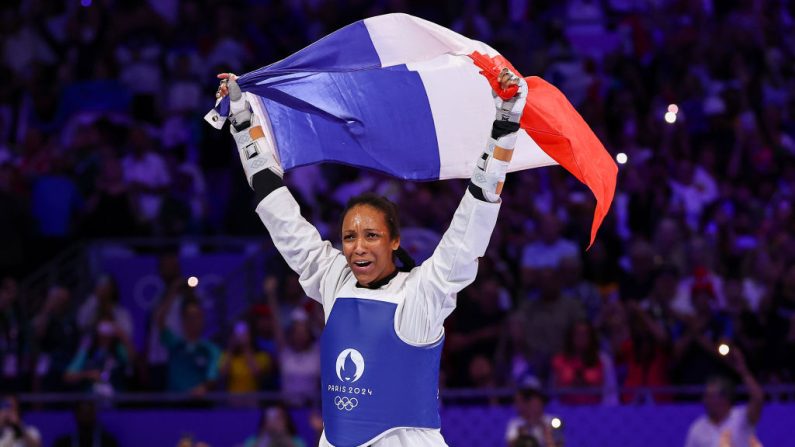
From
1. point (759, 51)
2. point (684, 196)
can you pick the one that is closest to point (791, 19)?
point (759, 51)

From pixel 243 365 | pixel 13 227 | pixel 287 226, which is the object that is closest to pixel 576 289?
pixel 243 365

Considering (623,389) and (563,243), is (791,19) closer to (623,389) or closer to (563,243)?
(563,243)

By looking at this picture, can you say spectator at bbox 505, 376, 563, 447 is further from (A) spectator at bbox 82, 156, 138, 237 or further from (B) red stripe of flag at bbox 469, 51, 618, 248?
(A) spectator at bbox 82, 156, 138, 237

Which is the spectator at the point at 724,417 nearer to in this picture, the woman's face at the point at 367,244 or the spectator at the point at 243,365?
the spectator at the point at 243,365

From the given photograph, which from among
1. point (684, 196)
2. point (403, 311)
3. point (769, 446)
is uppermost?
point (403, 311)

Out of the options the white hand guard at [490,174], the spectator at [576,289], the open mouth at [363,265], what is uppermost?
the white hand guard at [490,174]

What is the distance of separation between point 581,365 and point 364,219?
544cm

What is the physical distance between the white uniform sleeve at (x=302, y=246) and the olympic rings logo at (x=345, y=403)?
45 cm

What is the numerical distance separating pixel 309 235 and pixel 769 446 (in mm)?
5580

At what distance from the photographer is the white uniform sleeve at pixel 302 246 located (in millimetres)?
5527

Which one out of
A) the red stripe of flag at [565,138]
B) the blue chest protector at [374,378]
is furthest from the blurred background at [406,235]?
the blue chest protector at [374,378]

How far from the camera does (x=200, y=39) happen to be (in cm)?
1520

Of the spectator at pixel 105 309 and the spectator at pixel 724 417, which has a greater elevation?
the spectator at pixel 105 309

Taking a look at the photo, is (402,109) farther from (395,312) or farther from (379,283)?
(395,312)
